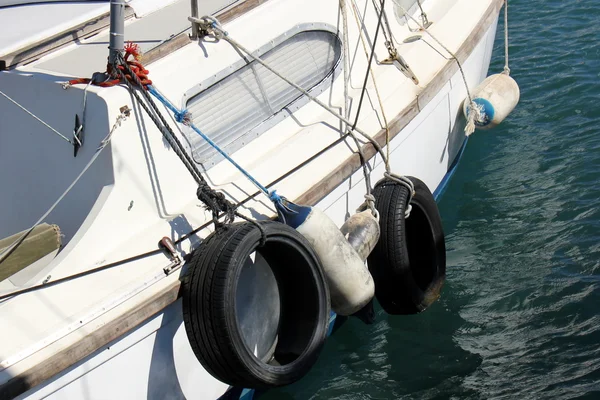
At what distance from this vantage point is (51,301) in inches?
149

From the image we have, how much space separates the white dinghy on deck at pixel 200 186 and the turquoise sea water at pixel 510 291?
354 millimetres

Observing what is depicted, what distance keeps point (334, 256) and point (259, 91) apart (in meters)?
1.23

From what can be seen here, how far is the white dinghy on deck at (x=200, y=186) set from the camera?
12.7 feet

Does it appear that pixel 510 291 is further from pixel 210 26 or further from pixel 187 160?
pixel 210 26

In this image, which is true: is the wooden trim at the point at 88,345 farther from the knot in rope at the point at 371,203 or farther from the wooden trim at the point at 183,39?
the knot in rope at the point at 371,203

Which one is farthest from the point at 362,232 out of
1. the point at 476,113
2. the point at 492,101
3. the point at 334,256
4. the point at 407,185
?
the point at 492,101

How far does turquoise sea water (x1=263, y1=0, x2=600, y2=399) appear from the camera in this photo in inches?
200

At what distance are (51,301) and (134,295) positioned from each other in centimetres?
38

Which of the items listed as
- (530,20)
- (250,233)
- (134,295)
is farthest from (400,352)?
(530,20)

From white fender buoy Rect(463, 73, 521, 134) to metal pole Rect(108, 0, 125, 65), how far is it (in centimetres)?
324

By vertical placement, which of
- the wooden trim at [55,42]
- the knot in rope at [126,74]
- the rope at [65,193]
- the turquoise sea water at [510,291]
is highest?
the wooden trim at [55,42]

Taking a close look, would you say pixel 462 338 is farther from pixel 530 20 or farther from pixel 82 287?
pixel 530 20

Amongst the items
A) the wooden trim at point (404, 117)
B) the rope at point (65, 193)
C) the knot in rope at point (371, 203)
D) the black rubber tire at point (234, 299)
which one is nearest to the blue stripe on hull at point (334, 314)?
the black rubber tire at point (234, 299)

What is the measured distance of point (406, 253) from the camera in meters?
5.13
